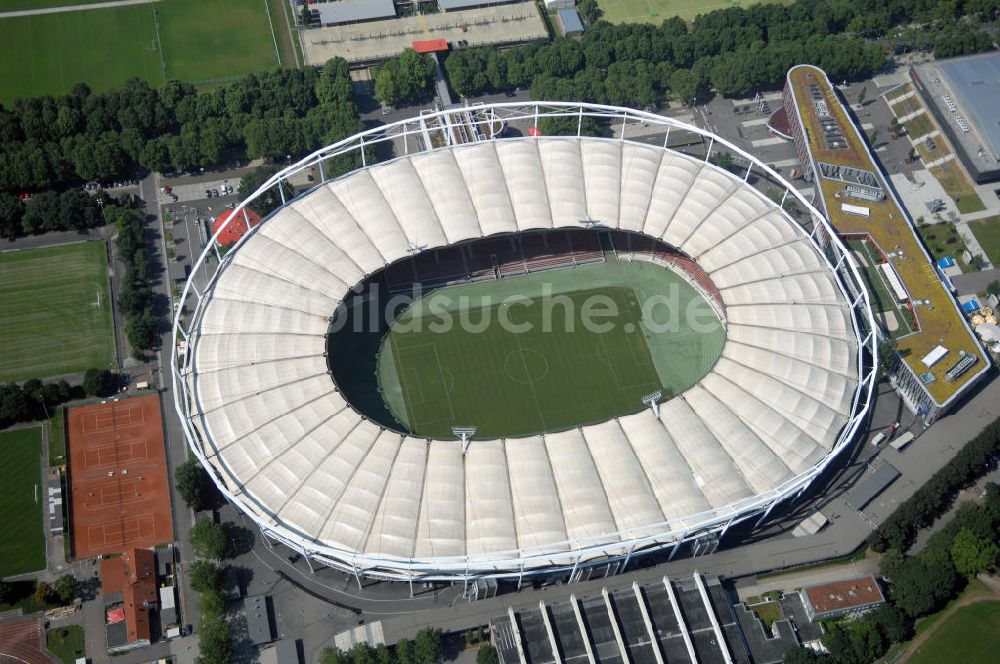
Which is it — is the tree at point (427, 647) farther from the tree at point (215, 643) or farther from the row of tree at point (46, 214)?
the row of tree at point (46, 214)

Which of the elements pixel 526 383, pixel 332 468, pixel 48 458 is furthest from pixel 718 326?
pixel 48 458

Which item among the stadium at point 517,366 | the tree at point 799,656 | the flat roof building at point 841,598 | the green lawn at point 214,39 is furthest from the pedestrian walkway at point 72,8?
the tree at point 799,656

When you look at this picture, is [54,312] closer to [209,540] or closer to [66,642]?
[209,540]

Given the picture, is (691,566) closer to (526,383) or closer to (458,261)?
(526,383)

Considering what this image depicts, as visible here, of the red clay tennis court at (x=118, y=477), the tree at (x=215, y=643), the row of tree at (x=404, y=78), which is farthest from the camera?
the row of tree at (x=404, y=78)

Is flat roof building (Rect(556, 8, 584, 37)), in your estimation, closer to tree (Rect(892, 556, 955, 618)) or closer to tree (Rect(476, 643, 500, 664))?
tree (Rect(892, 556, 955, 618))

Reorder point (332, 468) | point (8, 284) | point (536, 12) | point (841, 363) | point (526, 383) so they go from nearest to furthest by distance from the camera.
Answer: point (332, 468), point (841, 363), point (526, 383), point (8, 284), point (536, 12)
